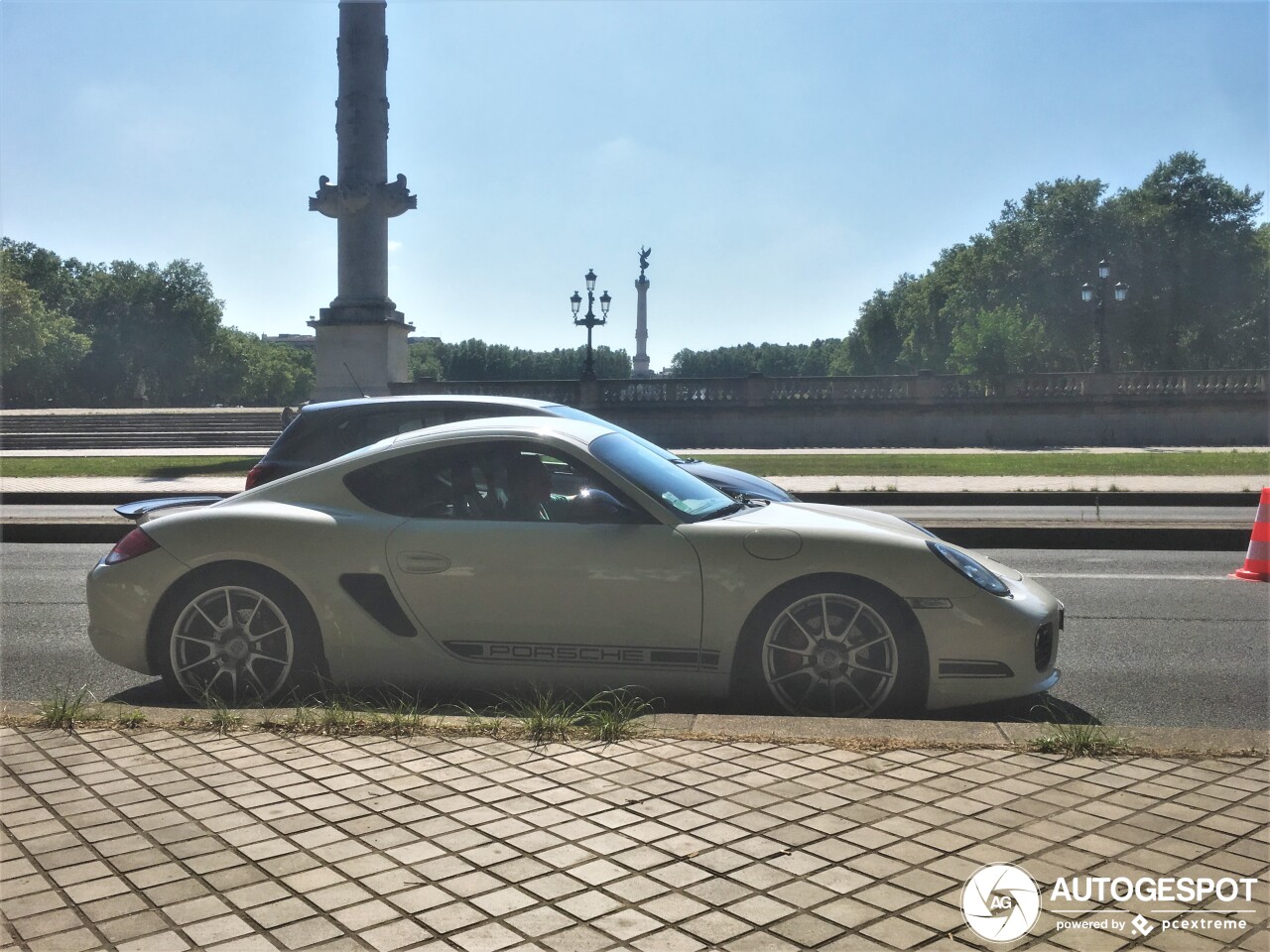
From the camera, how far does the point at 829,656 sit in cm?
524

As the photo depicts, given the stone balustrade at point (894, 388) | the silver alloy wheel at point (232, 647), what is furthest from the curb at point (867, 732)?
the stone balustrade at point (894, 388)

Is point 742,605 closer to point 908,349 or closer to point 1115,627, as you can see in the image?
point 1115,627

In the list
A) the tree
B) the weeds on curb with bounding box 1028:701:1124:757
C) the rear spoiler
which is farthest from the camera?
the tree

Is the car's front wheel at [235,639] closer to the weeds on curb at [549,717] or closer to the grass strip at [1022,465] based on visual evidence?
the weeds on curb at [549,717]

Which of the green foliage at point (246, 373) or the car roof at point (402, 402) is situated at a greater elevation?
the green foliage at point (246, 373)

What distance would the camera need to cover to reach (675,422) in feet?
153

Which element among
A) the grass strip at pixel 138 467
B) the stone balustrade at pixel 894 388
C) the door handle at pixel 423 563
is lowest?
the grass strip at pixel 138 467

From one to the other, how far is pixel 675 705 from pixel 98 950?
3092 mm

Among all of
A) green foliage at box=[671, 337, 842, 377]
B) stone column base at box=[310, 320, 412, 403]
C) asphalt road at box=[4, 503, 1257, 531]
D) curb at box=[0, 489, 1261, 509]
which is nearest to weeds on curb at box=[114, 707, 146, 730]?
asphalt road at box=[4, 503, 1257, 531]

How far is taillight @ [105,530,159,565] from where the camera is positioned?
5.69m

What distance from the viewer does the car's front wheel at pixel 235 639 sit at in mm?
5523

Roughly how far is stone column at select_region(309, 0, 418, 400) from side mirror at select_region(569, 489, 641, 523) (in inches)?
1297

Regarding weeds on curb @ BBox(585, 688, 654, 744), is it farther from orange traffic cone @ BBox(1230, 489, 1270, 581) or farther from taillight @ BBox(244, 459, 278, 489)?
orange traffic cone @ BBox(1230, 489, 1270, 581)

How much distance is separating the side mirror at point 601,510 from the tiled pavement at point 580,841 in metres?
1.37
